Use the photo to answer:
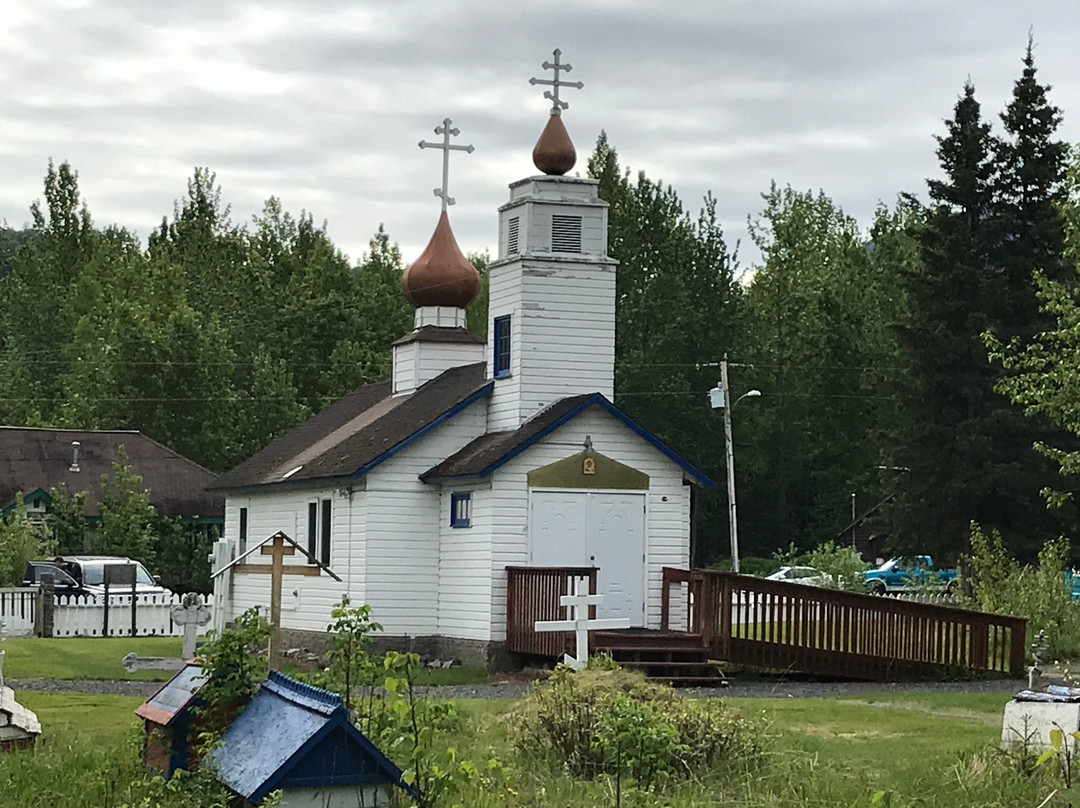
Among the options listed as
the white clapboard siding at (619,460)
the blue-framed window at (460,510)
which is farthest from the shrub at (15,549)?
the white clapboard siding at (619,460)

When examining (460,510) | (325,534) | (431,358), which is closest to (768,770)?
(460,510)

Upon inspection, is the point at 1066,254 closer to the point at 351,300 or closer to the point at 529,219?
the point at 529,219

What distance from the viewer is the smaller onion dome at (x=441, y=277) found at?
35.2m

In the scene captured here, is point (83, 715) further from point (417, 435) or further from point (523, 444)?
point (417, 435)

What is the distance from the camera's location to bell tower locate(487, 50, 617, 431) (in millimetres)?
28922

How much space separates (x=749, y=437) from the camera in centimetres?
6838

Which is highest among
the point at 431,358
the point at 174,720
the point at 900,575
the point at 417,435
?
the point at 431,358

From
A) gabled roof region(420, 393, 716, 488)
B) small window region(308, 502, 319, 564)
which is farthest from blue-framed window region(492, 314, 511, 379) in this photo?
small window region(308, 502, 319, 564)

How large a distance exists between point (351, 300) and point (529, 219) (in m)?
43.2

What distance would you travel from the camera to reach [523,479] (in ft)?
91.6

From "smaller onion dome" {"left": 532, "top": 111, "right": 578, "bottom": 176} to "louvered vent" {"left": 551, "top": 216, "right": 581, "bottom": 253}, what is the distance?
1044 millimetres

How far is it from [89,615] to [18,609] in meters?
1.33

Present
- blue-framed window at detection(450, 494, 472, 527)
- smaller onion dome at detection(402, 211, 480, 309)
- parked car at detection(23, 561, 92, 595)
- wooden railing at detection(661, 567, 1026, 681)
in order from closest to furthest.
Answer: wooden railing at detection(661, 567, 1026, 681), blue-framed window at detection(450, 494, 472, 527), smaller onion dome at detection(402, 211, 480, 309), parked car at detection(23, 561, 92, 595)

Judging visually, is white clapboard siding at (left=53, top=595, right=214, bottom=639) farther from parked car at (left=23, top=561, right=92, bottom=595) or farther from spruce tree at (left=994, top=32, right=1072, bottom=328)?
spruce tree at (left=994, top=32, right=1072, bottom=328)
